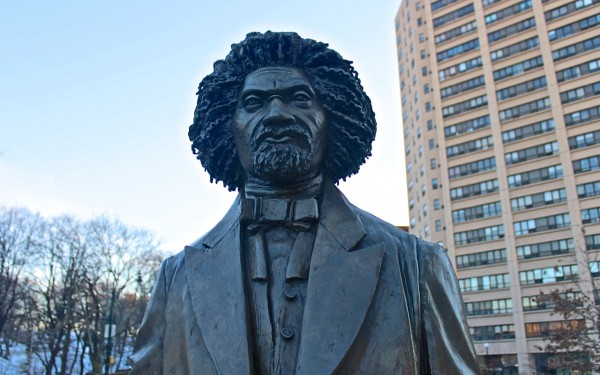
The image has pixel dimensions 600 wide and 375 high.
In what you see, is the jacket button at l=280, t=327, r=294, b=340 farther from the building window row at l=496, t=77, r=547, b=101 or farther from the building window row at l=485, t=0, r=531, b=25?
the building window row at l=485, t=0, r=531, b=25

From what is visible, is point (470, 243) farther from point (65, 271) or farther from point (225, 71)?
point (225, 71)

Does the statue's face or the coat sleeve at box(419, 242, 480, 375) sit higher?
the statue's face

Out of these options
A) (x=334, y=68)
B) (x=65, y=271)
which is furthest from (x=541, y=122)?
(x=334, y=68)

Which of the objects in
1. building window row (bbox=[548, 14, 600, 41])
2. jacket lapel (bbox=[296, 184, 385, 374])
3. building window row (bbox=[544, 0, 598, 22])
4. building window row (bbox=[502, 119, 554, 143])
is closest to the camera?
jacket lapel (bbox=[296, 184, 385, 374])

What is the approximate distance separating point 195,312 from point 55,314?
35.9 metres

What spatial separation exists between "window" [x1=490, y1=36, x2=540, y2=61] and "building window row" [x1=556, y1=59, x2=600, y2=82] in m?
4.53

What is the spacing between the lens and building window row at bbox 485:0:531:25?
5616 cm

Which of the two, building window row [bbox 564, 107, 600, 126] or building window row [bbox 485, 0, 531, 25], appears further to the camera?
building window row [bbox 485, 0, 531, 25]

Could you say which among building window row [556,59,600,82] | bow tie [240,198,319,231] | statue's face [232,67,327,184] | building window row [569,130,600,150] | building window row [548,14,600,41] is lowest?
bow tie [240,198,319,231]

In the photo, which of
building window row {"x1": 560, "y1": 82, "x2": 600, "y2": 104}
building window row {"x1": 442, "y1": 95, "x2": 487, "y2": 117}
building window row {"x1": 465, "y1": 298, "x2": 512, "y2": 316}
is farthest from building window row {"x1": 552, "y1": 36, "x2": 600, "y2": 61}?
building window row {"x1": 465, "y1": 298, "x2": 512, "y2": 316}

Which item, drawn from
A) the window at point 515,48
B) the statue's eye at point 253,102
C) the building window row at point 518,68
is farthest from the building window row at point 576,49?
the statue's eye at point 253,102

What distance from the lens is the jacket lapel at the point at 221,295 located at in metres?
2.10

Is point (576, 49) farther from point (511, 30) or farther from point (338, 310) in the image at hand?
point (338, 310)

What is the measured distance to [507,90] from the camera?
183 ft
